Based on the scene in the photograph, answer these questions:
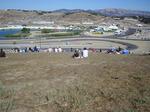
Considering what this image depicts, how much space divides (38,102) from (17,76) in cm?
563

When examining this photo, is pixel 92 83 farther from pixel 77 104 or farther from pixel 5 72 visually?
pixel 5 72

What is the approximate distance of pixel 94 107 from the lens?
35.4 feet

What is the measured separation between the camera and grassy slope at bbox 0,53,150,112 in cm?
1088

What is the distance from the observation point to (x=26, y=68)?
1953 cm

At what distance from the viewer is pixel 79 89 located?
43.2 ft

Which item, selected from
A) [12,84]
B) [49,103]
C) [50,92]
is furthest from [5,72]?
[49,103]

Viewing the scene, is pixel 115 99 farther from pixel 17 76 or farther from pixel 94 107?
pixel 17 76

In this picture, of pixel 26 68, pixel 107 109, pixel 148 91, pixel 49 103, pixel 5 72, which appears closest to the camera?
pixel 107 109

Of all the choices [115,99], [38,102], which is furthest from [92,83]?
[38,102]

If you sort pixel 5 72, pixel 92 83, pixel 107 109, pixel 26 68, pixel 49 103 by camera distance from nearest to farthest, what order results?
pixel 107 109 → pixel 49 103 → pixel 92 83 → pixel 5 72 → pixel 26 68

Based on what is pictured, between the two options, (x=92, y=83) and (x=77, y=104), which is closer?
(x=77, y=104)

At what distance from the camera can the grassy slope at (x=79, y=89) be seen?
428 inches

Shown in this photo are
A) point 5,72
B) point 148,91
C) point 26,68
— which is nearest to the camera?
point 148,91

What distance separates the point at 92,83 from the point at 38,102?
3836 millimetres
